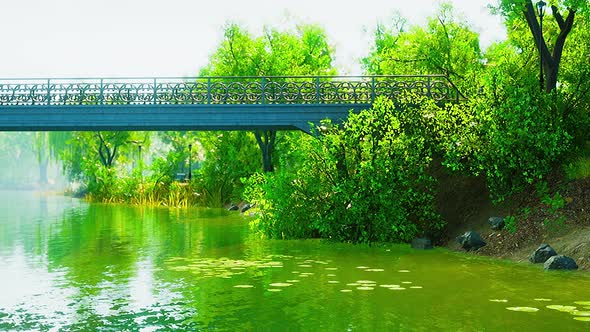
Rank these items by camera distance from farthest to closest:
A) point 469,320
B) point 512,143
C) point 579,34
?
point 579,34 < point 512,143 < point 469,320

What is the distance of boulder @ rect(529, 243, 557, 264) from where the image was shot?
16.0 m

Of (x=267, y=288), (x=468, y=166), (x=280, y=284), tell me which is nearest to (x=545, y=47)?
(x=468, y=166)

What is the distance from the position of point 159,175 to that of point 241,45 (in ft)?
31.7

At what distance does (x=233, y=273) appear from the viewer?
48.6ft

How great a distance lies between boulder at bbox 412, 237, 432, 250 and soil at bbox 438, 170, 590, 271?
60cm

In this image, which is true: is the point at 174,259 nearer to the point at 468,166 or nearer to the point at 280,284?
the point at 280,284

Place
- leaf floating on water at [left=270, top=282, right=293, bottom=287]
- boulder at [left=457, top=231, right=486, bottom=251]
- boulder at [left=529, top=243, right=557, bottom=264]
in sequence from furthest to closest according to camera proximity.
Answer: boulder at [left=457, top=231, right=486, bottom=251] → boulder at [left=529, top=243, right=557, bottom=264] → leaf floating on water at [left=270, top=282, right=293, bottom=287]

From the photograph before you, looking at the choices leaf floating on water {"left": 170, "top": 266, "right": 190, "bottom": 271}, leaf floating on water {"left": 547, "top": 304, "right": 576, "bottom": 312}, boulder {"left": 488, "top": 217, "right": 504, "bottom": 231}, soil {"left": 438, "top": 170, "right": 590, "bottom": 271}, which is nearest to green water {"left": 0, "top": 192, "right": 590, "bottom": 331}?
leaf floating on water {"left": 170, "top": 266, "right": 190, "bottom": 271}

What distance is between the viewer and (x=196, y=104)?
27203 millimetres

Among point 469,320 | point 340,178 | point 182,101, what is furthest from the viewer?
point 182,101

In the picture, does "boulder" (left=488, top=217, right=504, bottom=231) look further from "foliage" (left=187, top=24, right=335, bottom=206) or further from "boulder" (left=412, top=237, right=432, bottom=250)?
"foliage" (left=187, top=24, right=335, bottom=206)

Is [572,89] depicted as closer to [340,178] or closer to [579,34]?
[579,34]

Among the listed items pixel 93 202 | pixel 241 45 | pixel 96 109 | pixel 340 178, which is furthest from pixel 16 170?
pixel 340 178

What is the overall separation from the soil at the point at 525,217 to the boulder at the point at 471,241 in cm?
21
